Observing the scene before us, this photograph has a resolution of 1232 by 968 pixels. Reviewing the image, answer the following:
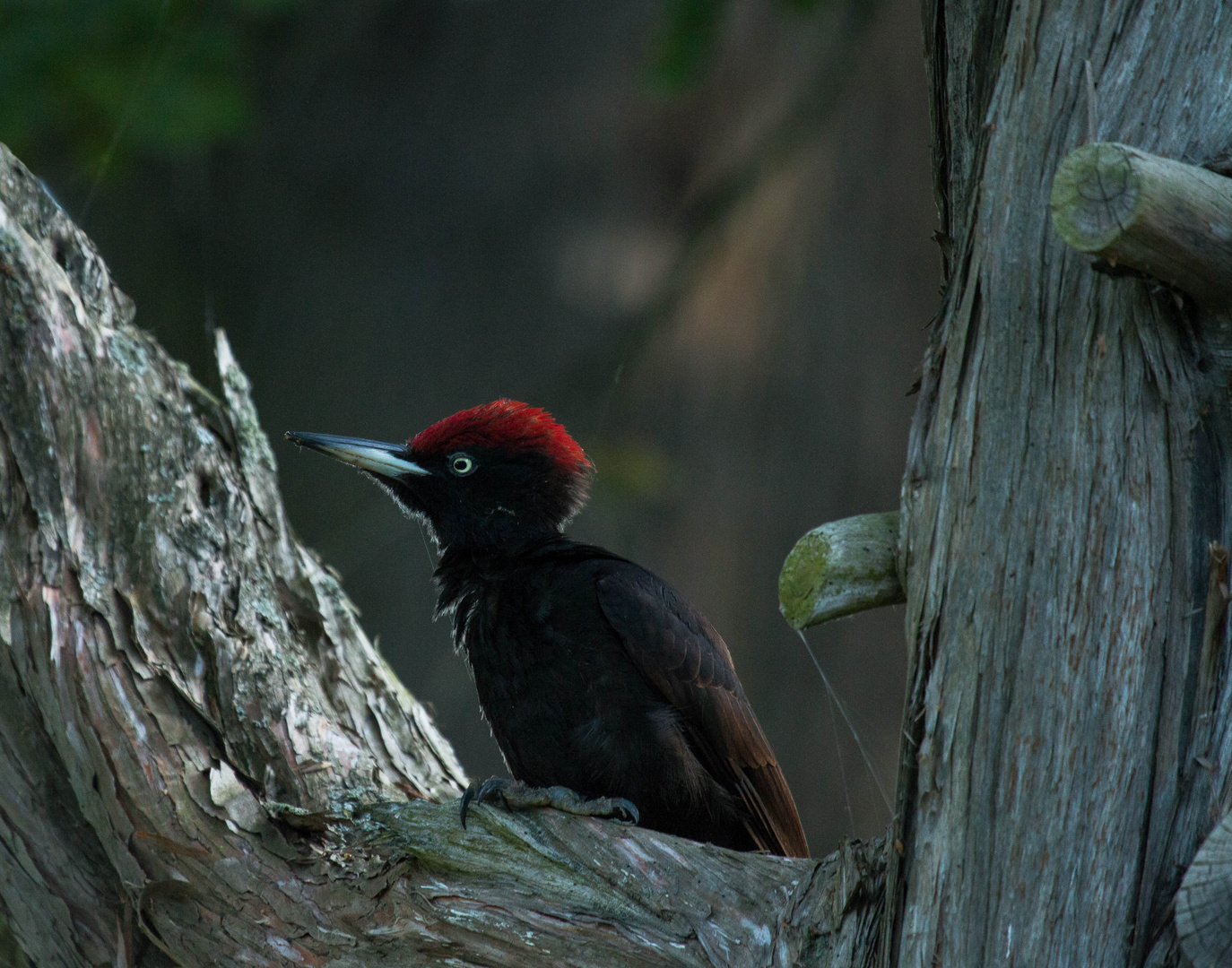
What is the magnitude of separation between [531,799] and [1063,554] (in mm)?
1311

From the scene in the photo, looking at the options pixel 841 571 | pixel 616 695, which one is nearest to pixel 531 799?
pixel 616 695

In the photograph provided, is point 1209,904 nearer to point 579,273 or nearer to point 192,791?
point 192,791

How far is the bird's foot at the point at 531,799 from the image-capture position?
2767mm

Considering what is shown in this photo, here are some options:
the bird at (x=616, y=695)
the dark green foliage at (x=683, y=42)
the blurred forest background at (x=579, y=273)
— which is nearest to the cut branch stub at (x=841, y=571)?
the bird at (x=616, y=695)

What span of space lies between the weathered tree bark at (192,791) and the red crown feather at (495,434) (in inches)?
34.1

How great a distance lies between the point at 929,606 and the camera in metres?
2.13

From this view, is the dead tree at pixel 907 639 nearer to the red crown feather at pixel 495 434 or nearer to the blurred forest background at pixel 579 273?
the red crown feather at pixel 495 434

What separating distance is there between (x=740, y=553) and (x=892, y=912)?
15.0ft

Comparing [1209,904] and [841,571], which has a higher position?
[841,571]

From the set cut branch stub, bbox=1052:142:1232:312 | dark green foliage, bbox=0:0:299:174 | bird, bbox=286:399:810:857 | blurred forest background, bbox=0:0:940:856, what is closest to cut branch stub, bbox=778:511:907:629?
cut branch stub, bbox=1052:142:1232:312

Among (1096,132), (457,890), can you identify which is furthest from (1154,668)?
(457,890)

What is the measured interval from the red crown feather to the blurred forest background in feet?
6.48

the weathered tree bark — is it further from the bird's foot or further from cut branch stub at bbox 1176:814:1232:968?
cut branch stub at bbox 1176:814:1232:968

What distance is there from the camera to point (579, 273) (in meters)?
6.23
